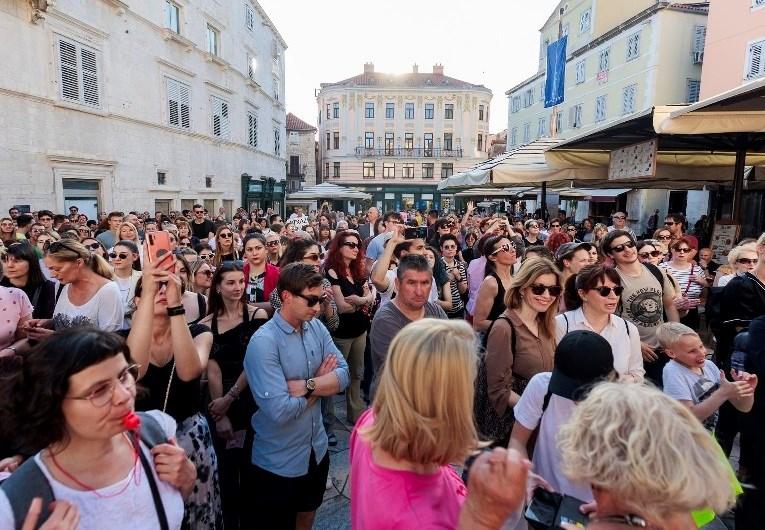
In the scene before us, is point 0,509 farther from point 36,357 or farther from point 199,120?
point 199,120

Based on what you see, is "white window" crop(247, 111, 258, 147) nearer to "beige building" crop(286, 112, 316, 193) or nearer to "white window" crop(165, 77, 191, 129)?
"white window" crop(165, 77, 191, 129)

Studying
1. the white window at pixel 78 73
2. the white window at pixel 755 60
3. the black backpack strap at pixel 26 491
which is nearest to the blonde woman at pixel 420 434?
the black backpack strap at pixel 26 491

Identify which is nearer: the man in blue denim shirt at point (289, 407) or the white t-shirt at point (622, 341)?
the man in blue denim shirt at point (289, 407)

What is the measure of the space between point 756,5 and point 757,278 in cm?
2351

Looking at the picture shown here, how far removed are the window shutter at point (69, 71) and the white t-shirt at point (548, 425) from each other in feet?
48.6

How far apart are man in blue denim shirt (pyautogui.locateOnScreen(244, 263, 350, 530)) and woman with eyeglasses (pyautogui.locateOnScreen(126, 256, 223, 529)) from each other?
0.27m

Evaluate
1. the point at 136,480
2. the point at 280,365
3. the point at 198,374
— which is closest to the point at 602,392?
the point at 136,480

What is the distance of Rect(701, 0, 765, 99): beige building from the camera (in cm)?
1948

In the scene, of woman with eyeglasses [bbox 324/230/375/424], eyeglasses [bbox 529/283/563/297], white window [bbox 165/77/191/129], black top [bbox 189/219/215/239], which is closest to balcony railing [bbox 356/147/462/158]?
white window [bbox 165/77/191/129]

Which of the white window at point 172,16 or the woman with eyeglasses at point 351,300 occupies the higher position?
the white window at point 172,16

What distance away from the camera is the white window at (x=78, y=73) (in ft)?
40.7

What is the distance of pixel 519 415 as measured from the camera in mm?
Answer: 2227

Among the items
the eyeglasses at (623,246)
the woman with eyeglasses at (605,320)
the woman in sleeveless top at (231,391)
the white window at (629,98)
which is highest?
the white window at (629,98)

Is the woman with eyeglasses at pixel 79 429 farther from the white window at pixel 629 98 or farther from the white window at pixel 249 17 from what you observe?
the white window at pixel 629 98
